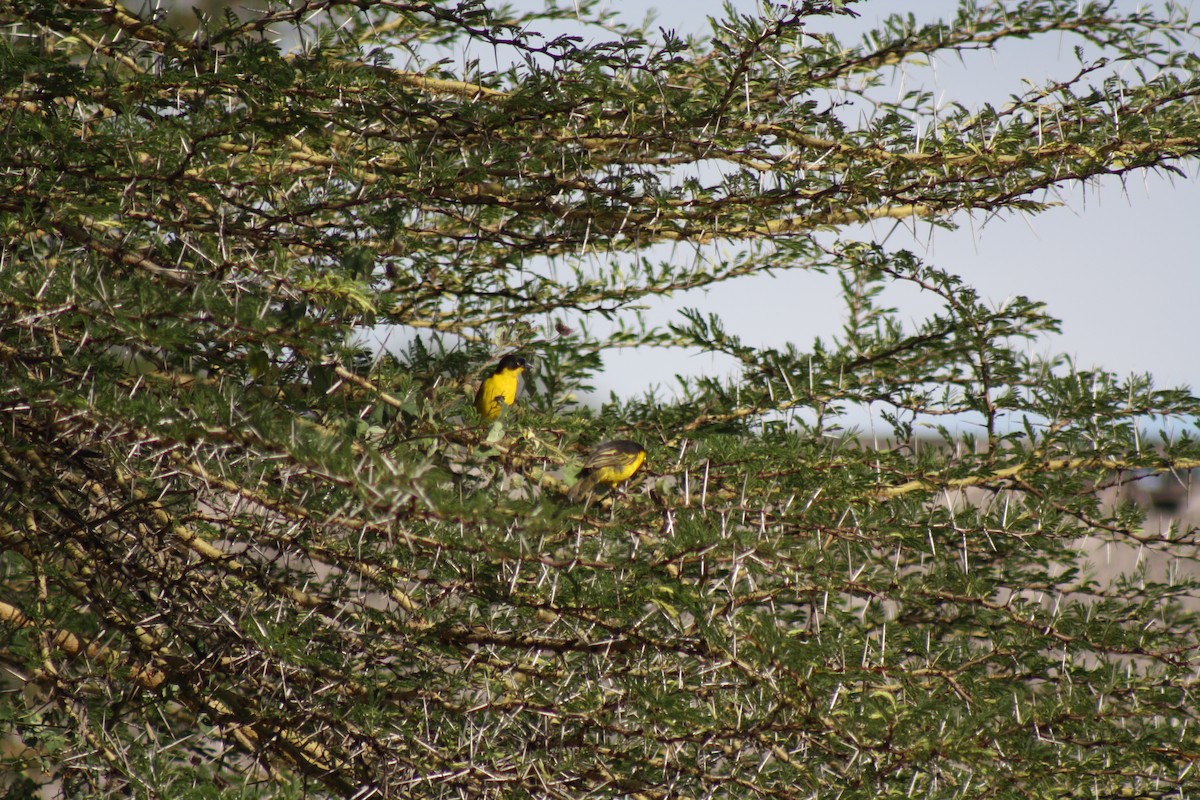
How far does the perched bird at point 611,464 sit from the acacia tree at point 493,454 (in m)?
0.07

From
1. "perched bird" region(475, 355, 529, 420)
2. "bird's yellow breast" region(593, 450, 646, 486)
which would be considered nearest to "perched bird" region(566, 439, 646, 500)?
"bird's yellow breast" region(593, 450, 646, 486)

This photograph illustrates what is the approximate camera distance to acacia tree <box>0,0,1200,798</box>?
2938 millimetres

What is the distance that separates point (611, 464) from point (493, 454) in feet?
2.52

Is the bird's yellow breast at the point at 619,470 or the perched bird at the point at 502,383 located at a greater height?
the perched bird at the point at 502,383

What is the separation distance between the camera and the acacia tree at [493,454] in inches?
116

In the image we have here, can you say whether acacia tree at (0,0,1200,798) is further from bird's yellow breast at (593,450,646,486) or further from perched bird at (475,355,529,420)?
perched bird at (475,355,529,420)

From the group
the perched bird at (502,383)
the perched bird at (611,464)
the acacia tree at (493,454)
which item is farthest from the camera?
the perched bird at (502,383)

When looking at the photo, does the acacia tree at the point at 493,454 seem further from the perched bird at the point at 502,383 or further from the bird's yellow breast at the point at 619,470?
the perched bird at the point at 502,383

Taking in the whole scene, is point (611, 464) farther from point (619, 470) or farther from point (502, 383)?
point (502, 383)

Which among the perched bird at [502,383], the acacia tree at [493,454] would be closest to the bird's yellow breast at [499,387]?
the perched bird at [502,383]

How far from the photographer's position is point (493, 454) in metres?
3.36

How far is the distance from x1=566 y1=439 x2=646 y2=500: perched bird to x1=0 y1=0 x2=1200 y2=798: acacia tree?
0.23 ft

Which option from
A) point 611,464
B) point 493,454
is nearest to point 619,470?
point 611,464

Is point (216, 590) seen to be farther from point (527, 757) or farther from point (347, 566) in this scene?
point (527, 757)
